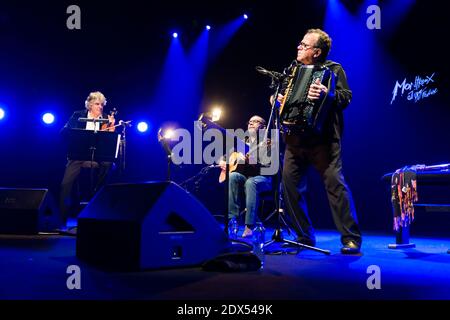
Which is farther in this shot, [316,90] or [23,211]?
[23,211]

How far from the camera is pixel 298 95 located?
13.0ft

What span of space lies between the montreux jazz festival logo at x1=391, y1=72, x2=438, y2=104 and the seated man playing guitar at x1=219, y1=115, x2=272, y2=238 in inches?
82.7

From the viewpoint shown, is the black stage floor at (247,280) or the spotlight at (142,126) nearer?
the black stage floor at (247,280)

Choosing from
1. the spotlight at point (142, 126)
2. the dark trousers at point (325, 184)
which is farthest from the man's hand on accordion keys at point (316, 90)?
the spotlight at point (142, 126)

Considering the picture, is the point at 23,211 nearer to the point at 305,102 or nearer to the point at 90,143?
the point at 90,143

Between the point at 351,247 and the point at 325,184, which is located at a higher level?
the point at 325,184

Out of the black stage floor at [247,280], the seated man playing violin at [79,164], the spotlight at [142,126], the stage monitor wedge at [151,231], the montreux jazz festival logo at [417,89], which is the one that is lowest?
the black stage floor at [247,280]

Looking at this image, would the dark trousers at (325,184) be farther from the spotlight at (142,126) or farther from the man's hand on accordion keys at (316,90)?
the spotlight at (142,126)

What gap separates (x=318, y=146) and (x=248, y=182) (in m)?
2.19

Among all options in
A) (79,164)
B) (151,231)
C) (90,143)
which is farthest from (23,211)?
(151,231)

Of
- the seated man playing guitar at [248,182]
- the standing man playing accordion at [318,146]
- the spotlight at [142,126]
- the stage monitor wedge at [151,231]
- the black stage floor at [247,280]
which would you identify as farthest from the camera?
the spotlight at [142,126]

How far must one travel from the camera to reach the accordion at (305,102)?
3857mm

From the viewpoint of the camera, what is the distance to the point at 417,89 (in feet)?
22.6

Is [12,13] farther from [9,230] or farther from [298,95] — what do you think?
[298,95]
